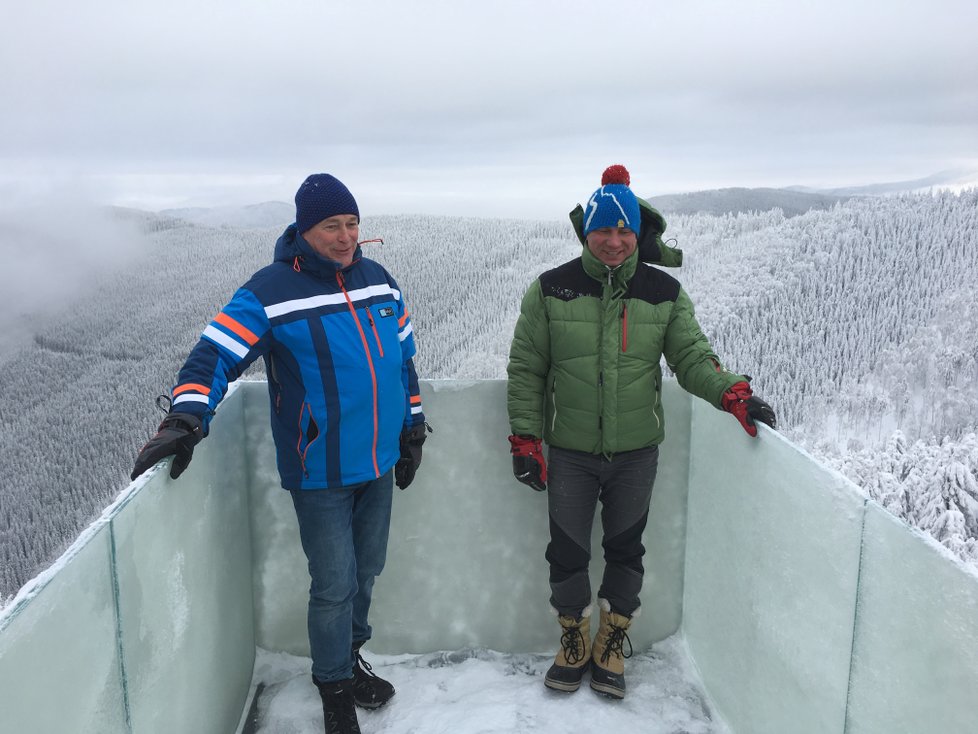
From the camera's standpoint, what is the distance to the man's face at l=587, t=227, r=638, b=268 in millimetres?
1994

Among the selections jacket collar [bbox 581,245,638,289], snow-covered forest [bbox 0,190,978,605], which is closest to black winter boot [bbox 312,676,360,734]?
jacket collar [bbox 581,245,638,289]

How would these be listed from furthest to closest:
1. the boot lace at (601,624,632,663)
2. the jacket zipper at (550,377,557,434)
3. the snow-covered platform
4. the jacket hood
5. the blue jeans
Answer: the boot lace at (601,624,632,663) → the jacket zipper at (550,377,557,434) → the blue jeans → the jacket hood → the snow-covered platform

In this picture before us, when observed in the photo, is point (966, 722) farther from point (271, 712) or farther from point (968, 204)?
point (968, 204)

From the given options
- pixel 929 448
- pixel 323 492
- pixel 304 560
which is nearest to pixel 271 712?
pixel 304 560

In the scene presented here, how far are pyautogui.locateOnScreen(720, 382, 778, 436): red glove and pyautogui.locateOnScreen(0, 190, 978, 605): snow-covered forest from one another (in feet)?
29.1

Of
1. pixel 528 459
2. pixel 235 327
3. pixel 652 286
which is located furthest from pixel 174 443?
pixel 652 286

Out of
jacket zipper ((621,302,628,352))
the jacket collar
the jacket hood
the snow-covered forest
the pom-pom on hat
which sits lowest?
the snow-covered forest

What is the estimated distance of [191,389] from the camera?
61.6 inches

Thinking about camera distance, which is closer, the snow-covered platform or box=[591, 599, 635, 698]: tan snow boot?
the snow-covered platform

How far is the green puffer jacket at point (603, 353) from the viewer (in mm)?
2039

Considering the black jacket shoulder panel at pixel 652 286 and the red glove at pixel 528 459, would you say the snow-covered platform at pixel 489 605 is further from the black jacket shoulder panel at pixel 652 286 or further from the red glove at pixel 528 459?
the black jacket shoulder panel at pixel 652 286

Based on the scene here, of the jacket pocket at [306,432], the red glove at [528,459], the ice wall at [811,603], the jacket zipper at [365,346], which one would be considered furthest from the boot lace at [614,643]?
the jacket pocket at [306,432]

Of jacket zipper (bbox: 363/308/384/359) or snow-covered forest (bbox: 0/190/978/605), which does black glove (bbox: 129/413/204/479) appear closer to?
jacket zipper (bbox: 363/308/384/359)

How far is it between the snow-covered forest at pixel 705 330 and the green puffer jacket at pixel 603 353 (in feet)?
29.1
